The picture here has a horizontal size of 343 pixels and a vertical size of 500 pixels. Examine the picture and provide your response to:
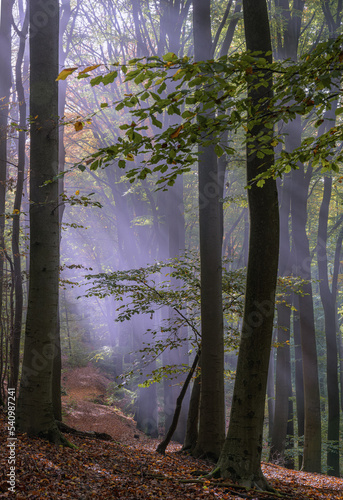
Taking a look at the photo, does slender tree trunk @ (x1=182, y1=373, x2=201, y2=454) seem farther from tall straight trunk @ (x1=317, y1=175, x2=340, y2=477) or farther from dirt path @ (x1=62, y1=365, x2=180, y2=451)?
tall straight trunk @ (x1=317, y1=175, x2=340, y2=477)

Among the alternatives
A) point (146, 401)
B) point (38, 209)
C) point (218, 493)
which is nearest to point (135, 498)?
point (218, 493)

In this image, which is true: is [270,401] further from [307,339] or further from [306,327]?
[306,327]

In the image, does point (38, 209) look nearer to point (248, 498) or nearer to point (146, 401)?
point (248, 498)

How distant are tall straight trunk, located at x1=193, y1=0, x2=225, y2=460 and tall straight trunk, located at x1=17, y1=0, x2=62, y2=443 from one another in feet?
8.79

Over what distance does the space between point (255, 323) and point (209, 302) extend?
2.53 m

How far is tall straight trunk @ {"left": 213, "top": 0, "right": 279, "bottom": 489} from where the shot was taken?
4.82m

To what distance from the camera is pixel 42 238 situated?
5.67 metres

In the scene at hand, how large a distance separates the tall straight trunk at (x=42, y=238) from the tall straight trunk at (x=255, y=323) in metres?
2.54

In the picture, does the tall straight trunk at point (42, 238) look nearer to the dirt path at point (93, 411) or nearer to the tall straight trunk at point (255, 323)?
the tall straight trunk at point (255, 323)

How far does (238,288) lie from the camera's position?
799cm

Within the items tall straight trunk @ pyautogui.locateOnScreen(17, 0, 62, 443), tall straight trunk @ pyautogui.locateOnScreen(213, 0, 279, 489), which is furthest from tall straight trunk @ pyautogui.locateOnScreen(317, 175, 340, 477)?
tall straight trunk @ pyautogui.locateOnScreen(17, 0, 62, 443)

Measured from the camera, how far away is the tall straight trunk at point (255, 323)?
482 centimetres

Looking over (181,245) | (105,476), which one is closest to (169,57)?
(105,476)

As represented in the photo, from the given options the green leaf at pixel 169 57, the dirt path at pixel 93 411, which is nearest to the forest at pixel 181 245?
the green leaf at pixel 169 57
